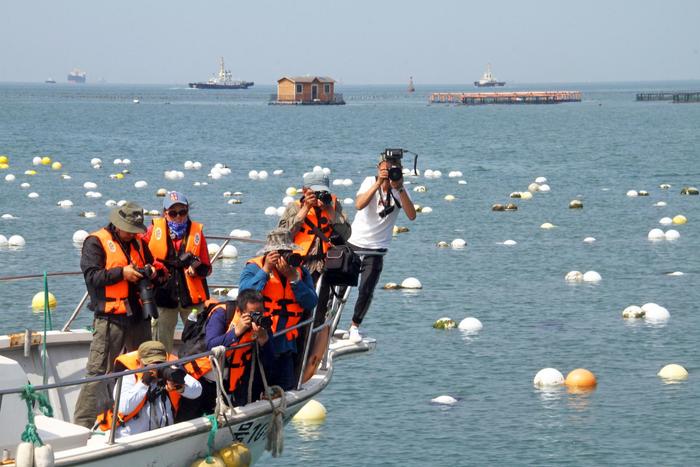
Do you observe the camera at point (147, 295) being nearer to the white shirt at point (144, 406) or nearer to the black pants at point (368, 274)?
the white shirt at point (144, 406)

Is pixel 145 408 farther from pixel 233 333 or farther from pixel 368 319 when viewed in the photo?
pixel 368 319

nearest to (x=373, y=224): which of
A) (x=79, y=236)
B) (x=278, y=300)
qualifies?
(x=278, y=300)

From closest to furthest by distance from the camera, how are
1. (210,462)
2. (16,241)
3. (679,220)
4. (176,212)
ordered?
(210,462)
(176,212)
(16,241)
(679,220)

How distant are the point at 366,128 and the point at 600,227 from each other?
267 feet

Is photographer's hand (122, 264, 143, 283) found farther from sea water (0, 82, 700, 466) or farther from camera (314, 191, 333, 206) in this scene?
sea water (0, 82, 700, 466)

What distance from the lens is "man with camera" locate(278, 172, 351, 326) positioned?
13820mm

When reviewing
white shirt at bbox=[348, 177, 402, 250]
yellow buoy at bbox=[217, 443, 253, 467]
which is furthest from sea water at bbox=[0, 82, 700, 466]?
yellow buoy at bbox=[217, 443, 253, 467]

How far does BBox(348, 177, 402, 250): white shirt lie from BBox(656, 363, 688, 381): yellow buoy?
7.42 m

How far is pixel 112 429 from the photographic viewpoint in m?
11.3

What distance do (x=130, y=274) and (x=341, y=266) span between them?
239cm

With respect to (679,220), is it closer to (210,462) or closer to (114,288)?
(114,288)

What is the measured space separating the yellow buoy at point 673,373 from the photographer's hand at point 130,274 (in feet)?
36.9

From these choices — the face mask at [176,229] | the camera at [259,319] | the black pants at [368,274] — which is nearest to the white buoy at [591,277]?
the black pants at [368,274]

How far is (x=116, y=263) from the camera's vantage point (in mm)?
12820
